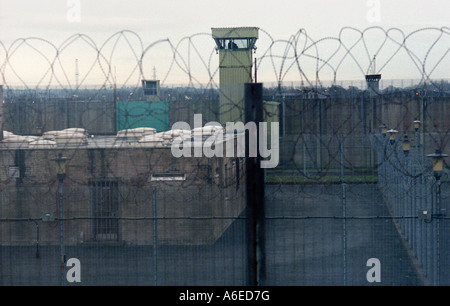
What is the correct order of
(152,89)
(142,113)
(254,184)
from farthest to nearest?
(152,89) → (142,113) → (254,184)

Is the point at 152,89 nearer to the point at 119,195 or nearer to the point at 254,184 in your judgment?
the point at 119,195

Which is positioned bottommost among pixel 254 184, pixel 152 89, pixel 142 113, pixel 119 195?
pixel 119 195

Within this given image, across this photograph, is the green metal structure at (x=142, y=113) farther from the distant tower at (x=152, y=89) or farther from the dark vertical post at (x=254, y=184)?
the dark vertical post at (x=254, y=184)

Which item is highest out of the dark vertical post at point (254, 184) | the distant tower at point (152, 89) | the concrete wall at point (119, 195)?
the distant tower at point (152, 89)

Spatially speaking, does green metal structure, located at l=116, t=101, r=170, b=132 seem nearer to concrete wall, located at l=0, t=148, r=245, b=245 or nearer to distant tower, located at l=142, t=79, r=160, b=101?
distant tower, located at l=142, t=79, r=160, b=101

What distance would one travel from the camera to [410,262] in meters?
9.75

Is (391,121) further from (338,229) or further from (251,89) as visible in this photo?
(251,89)

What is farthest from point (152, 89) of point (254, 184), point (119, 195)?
point (254, 184)

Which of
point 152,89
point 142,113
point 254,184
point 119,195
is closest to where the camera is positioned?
point 254,184

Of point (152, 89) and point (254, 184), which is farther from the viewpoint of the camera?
point (152, 89)

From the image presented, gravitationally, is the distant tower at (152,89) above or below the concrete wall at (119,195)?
above

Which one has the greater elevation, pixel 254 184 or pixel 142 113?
pixel 142 113

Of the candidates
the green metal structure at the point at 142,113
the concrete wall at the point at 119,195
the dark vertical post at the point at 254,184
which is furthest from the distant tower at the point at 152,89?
the dark vertical post at the point at 254,184

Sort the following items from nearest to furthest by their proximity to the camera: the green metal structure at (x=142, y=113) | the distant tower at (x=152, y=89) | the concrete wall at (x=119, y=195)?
the green metal structure at (x=142, y=113) → the distant tower at (x=152, y=89) → the concrete wall at (x=119, y=195)
